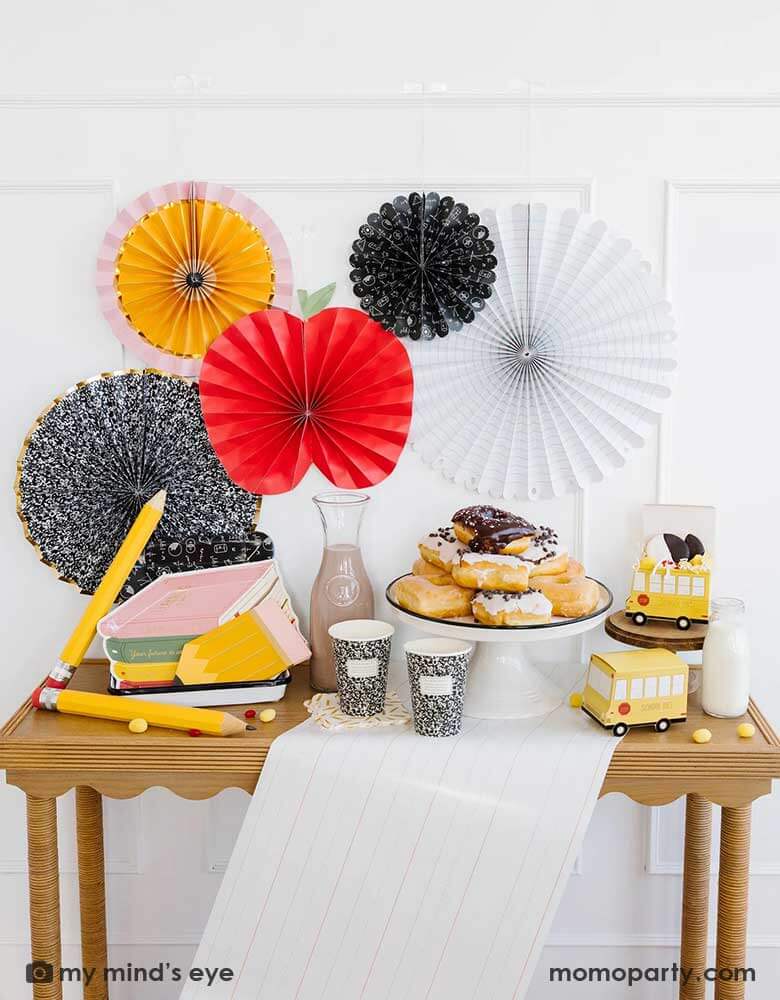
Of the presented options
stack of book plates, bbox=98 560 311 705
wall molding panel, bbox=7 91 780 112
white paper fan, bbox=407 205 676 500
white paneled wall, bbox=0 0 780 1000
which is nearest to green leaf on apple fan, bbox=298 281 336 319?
white paneled wall, bbox=0 0 780 1000

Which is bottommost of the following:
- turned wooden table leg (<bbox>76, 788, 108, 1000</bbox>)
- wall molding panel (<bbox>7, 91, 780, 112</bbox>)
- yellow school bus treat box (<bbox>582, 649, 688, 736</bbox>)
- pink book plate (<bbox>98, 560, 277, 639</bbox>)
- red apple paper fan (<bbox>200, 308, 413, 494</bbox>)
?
turned wooden table leg (<bbox>76, 788, 108, 1000</bbox>)

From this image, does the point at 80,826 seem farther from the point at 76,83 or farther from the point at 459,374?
the point at 76,83

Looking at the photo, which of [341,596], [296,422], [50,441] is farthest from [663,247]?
[50,441]

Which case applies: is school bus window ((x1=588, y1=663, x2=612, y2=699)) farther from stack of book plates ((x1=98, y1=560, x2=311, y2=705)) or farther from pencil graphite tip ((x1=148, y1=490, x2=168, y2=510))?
pencil graphite tip ((x1=148, y1=490, x2=168, y2=510))

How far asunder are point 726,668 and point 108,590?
110 cm

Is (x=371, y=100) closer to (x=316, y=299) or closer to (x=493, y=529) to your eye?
(x=316, y=299)

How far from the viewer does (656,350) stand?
6.23 ft

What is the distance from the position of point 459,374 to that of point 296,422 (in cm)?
34

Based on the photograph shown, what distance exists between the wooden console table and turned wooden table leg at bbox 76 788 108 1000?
9.4 inches

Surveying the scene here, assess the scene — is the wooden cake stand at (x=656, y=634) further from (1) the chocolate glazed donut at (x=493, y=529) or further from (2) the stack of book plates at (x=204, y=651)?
(2) the stack of book plates at (x=204, y=651)

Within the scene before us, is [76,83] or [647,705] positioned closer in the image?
[647,705]

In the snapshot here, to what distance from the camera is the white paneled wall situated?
185 centimetres

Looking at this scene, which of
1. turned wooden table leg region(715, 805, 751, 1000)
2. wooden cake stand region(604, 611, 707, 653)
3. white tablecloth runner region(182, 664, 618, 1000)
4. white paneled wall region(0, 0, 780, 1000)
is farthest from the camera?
white paneled wall region(0, 0, 780, 1000)

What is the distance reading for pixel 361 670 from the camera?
163cm
